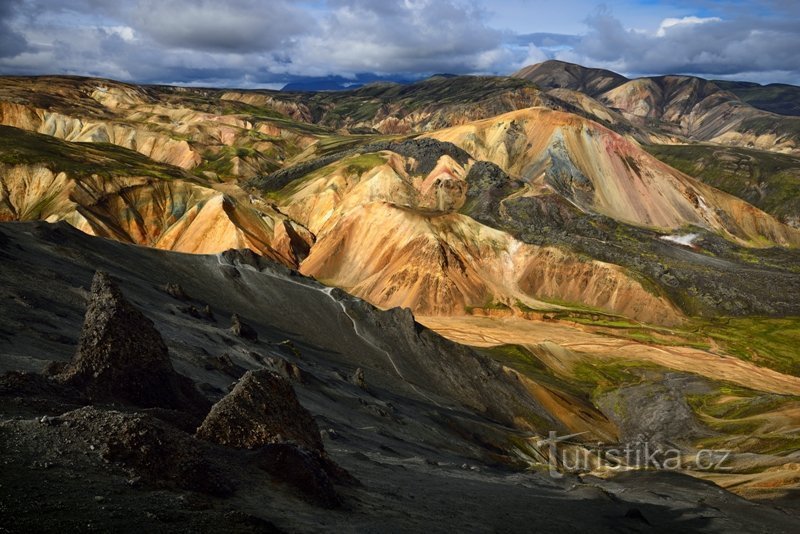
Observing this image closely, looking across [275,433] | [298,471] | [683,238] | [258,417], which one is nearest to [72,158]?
[258,417]

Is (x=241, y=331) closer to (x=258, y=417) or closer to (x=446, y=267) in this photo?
(x=258, y=417)

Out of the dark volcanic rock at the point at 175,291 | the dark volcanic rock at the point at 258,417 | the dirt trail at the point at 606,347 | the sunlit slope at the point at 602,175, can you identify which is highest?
the sunlit slope at the point at 602,175

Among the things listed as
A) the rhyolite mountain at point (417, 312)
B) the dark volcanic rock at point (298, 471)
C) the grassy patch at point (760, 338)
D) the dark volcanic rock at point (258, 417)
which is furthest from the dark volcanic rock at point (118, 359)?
the grassy patch at point (760, 338)

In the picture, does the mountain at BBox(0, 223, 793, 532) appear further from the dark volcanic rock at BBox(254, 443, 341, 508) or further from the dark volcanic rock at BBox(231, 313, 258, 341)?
the dark volcanic rock at BBox(231, 313, 258, 341)

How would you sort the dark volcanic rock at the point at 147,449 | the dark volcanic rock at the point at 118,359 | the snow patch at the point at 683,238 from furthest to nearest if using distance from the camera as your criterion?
the snow patch at the point at 683,238
the dark volcanic rock at the point at 118,359
the dark volcanic rock at the point at 147,449

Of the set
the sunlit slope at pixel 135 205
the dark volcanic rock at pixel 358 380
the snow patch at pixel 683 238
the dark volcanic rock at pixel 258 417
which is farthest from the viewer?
the snow patch at pixel 683 238

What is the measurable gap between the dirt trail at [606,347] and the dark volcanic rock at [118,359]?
66666mm

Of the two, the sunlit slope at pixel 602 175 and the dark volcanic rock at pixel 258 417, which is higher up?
the sunlit slope at pixel 602 175

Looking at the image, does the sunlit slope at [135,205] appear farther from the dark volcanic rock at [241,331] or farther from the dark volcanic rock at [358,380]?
the dark volcanic rock at [358,380]

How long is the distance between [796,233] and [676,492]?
505 feet

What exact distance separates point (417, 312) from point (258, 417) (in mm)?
80784

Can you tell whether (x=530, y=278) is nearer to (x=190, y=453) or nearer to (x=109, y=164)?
(x=109, y=164)

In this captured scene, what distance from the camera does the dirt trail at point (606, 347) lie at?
83.1 meters

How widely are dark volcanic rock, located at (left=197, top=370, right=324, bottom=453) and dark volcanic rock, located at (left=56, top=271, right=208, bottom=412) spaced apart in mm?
3840
